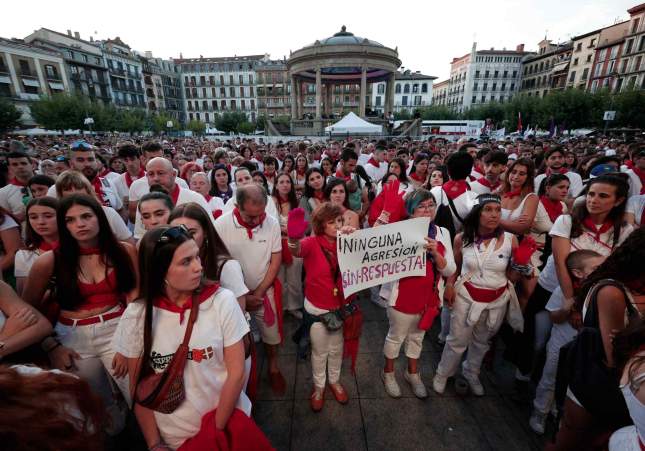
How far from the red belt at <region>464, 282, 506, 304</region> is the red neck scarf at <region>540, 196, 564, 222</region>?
66.8 inches

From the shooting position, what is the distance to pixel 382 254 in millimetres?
2582

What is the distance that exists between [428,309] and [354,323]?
0.73 m

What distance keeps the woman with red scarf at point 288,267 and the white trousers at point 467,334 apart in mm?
2108

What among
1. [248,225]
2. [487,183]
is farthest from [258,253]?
[487,183]

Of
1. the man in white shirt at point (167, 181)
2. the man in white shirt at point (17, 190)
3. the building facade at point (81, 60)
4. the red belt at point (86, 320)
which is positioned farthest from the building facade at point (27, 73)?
the red belt at point (86, 320)

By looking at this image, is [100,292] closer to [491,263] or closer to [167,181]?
[167,181]

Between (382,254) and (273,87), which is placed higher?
(273,87)

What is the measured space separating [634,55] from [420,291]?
60.4 metres

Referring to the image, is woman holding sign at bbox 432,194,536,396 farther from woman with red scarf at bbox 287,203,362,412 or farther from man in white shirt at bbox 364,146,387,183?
man in white shirt at bbox 364,146,387,183

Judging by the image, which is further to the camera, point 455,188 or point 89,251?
point 455,188

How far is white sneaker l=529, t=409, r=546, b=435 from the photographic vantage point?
98.3 inches

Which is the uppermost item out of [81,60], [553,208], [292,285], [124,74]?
[81,60]

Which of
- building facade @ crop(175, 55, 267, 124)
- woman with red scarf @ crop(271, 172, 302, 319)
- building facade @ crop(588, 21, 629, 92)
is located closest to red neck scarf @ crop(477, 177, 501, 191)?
woman with red scarf @ crop(271, 172, 302, 319)

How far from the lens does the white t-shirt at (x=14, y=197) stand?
425cm
